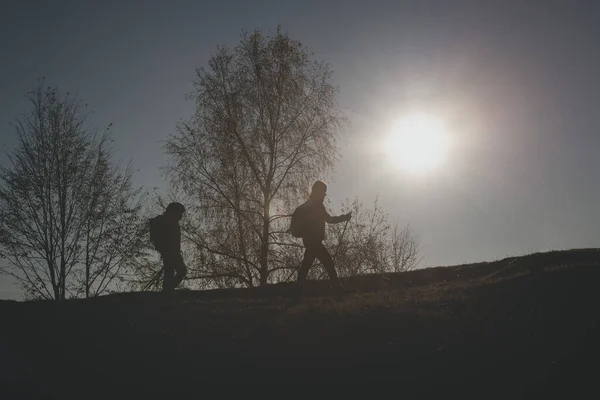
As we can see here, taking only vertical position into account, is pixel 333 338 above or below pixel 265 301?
below

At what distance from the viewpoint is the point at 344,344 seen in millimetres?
8391

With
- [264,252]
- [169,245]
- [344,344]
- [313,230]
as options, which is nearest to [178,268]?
[169,245]

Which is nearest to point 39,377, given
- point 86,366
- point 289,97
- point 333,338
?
point 86,366

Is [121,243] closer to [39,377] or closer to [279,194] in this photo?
[279,194]

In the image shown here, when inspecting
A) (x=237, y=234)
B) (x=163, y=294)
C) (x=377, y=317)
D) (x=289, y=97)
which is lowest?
(x=377, y=317)

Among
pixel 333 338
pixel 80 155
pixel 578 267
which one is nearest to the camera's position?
pixel 333 338

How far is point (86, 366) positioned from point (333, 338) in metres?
3.58

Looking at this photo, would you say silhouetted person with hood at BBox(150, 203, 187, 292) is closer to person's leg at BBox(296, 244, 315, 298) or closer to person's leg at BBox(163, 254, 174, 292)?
person's leg at BBox(163, 254, 174, 292)

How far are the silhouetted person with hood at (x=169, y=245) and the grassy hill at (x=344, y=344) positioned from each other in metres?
2.08

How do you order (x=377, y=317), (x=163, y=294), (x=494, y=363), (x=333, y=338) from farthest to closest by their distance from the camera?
(x=163, y=294)
(x=377, y=317)
(x=333, y=338)
(x=494, y=363)

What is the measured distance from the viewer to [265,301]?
12844mm

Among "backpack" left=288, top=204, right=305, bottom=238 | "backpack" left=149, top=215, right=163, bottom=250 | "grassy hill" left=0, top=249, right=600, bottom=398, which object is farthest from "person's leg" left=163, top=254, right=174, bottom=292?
"backpack" left=288, top=204, right=305, bottom=238

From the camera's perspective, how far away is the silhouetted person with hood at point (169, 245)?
45.3 ft

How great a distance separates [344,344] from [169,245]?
21.6 feet
